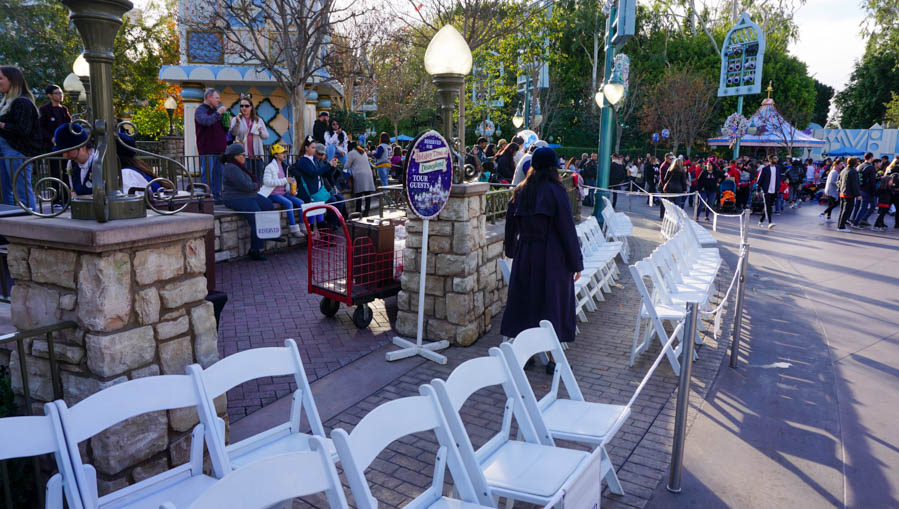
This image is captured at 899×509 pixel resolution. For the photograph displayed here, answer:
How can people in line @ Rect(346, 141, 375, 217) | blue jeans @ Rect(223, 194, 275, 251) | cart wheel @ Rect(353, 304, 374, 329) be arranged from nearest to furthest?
cart wheel @ Rect(353, 304, 374, 329)
blue jeans @ Rect(223, 194, 275, 251)
people in line @ Rect(346, 141, 375, 217)

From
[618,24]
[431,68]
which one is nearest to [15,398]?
[431,68]

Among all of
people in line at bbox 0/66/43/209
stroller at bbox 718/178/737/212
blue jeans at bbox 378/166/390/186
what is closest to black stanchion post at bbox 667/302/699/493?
people in line at bbox 0/66/43/209

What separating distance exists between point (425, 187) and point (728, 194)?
15.8 metres

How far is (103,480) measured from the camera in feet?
9.33

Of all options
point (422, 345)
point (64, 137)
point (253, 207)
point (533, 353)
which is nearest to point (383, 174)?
point (253, 207)

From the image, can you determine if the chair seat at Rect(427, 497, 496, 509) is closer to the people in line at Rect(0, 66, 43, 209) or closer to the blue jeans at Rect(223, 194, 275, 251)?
the people in line at Rect(0, 66, 43, 209)

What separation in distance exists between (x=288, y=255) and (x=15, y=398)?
7.20 m

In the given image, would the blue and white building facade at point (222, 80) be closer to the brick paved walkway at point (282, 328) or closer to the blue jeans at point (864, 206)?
the brick paved walkway at point (282, 328)

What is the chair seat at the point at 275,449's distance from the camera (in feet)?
9.21

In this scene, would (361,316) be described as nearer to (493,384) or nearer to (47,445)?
(493,384)

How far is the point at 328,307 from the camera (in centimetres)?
669

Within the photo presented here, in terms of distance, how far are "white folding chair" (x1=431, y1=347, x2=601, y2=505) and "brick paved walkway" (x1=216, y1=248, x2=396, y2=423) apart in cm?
223

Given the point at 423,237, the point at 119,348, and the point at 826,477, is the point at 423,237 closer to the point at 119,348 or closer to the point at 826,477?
the point at 119,348

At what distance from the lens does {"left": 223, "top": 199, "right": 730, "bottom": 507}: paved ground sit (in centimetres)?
363
